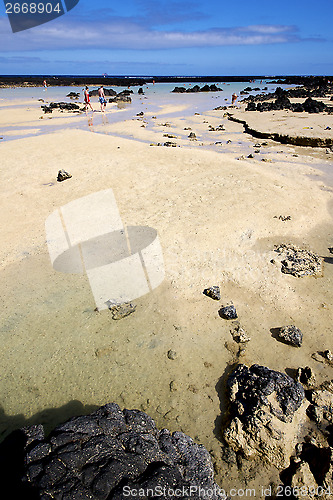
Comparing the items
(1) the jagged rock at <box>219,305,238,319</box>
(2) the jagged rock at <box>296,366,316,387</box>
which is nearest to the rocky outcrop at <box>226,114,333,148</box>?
(1) the jagged rock at <box>219,305,238,319</box>

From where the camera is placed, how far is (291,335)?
4.55 metres

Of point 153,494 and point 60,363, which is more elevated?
point 153,494

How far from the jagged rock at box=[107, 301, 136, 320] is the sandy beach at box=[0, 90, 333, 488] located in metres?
0.09

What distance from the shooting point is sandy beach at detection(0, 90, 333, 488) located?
12.6ft

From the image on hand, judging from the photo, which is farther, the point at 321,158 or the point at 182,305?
the point at 321,158

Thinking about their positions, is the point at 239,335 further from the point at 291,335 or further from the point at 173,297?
the point at 173,297

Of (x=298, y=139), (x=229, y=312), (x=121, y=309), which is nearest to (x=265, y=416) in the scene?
(x=229, y=312)

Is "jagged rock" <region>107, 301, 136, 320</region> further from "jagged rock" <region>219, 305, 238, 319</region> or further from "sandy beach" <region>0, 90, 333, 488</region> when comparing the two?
"jagged rock" <region>219, 305, 238, 319</region>

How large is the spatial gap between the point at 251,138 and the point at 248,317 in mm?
15703

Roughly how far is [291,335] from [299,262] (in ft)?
7.25

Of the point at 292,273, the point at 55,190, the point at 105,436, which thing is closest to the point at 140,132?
the point at 55,190

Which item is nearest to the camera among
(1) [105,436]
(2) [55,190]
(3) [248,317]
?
(1) [105,436]

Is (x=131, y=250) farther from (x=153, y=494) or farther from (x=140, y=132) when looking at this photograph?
(x=140, y=132)

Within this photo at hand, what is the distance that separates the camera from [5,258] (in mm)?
6641
